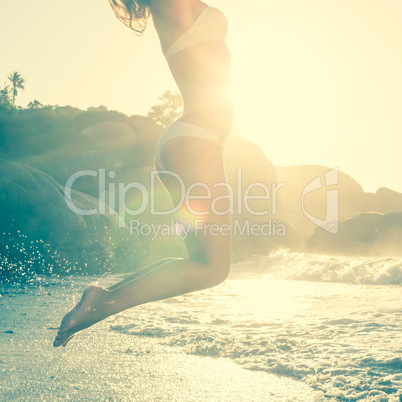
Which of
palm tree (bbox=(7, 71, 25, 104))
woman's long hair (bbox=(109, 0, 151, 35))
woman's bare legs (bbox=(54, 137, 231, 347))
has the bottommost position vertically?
woman's bare legs (bbox=(54, 137, 231, 347))

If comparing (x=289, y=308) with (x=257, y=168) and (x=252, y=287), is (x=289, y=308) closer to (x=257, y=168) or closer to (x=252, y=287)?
(x=252, y=287)

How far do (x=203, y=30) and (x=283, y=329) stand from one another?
9.31 ft

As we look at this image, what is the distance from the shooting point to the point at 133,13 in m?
2.62

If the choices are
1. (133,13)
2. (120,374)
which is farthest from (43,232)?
(133,13)

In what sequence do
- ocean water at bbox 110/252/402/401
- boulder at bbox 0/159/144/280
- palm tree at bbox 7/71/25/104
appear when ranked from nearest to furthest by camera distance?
ocean water at bbox 110/252/402/401, boulder at bbox 0/159/144/280, palm tree at bbox 7/71/25/104

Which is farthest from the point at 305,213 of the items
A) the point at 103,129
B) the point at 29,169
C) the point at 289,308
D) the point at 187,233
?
the point at 187,233

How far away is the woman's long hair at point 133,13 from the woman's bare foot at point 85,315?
4.45 ft

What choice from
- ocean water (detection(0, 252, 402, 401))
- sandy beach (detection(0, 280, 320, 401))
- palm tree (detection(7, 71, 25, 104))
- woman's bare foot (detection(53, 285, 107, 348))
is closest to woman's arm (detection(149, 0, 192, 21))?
woman's bare foot (detection(53, 285, 107, 348))

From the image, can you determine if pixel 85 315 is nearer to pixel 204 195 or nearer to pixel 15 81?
pixel 204 195

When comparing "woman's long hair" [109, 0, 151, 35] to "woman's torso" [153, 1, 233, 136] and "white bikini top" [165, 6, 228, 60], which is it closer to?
"woman's torso" [153, 1, 233, 136]

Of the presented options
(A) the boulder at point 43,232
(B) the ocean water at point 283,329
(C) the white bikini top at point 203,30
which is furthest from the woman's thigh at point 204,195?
(A) the boulder at point 43,232

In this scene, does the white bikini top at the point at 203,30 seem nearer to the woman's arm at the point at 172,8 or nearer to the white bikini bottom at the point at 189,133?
the woman's arm at the point at 172,8

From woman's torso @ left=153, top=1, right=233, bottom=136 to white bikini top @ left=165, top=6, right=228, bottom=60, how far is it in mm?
18

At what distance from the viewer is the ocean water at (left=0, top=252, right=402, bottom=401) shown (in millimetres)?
2963
